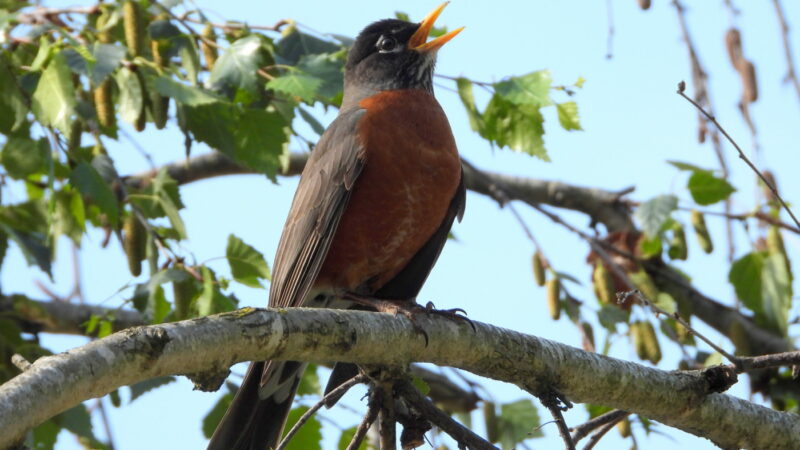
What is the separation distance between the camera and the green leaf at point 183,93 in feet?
12.3

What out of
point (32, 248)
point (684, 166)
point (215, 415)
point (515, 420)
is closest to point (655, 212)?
point (684, 166)

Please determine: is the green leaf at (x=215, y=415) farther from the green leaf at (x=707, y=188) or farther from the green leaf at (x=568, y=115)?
the green leaf at (x=707, y=188)

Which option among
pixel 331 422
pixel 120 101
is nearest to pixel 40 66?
pixel 120 101

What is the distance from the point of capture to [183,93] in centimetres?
378

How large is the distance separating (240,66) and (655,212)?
1907 millimetres

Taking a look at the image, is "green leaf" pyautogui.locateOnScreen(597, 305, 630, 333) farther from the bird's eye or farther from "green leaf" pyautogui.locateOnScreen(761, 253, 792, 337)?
the bird's eye

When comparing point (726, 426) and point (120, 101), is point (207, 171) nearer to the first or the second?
point (120, 101)

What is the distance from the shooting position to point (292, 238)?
423cm

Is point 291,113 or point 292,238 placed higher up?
point 291,113

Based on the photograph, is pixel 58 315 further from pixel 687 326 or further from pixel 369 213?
pixel 687 326

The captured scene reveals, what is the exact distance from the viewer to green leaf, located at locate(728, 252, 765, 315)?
461 cm

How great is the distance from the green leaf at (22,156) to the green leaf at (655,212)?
2.53 metres

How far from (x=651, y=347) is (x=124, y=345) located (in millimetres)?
3038

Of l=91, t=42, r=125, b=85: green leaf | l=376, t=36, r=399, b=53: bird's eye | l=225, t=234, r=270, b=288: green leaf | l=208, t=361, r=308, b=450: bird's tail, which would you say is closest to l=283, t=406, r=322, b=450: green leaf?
l=208, t=361, r=308, b=450: bird's tail
